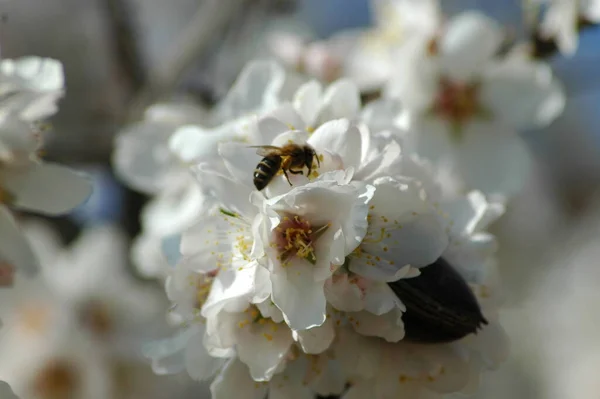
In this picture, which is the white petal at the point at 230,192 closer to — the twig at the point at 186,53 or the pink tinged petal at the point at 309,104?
the pink tinged petal at the point at 309,104

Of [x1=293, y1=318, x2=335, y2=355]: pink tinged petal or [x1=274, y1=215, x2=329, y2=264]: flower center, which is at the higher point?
[x1=274, y1=215, x2=329, y2=264]: flower center

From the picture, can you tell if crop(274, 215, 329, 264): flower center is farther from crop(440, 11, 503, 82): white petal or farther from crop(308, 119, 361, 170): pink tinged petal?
crop(440, 11, 503, 82): white petal

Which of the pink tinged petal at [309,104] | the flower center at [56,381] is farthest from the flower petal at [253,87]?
the flower center at [56,381]

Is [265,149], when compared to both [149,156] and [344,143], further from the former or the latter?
[149,156]

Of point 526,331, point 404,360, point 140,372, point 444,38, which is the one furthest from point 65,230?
point 526,331

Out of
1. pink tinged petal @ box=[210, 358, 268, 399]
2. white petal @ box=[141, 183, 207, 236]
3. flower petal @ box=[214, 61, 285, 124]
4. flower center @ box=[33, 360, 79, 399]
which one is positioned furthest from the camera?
flower center @ box=[33, 360, 79, 399]

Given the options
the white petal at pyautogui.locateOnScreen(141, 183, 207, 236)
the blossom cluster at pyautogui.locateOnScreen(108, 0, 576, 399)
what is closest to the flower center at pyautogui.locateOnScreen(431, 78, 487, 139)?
the blossom cluster at pyautogui.locateOnScreen(108, 0, 576, 399)

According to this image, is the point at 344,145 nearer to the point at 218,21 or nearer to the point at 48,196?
the point at 48,196
